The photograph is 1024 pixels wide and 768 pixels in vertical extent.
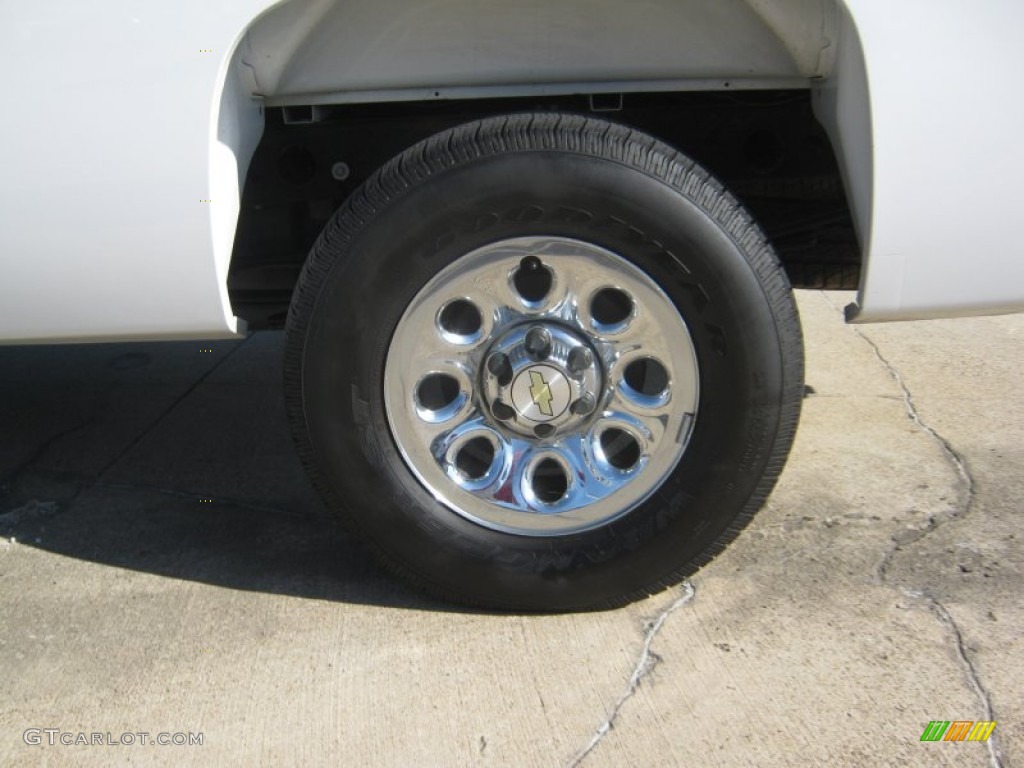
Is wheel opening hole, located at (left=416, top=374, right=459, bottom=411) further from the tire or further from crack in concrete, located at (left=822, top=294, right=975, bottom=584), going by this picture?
crack in concrete, located at (left=822, top=294, right=975, bottom=584)

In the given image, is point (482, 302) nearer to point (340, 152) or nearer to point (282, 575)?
point (340, 152)

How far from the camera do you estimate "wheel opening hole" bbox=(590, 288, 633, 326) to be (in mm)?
2658

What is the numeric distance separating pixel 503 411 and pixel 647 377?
0.40 meters

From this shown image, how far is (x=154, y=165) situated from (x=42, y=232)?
321 millimetres

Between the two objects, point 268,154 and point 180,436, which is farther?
point 180,436

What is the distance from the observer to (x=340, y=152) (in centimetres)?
316

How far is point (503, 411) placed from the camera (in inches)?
107

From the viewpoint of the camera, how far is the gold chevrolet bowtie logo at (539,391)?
2668mm

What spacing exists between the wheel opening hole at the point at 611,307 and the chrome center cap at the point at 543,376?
0.33 ft

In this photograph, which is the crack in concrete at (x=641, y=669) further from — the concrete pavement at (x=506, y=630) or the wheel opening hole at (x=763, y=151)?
the wheel opening hole at (x=763, y=151)

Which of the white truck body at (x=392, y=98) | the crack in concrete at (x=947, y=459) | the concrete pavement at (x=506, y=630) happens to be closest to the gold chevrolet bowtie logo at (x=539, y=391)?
the concrete pavement at (x=506, y=630)

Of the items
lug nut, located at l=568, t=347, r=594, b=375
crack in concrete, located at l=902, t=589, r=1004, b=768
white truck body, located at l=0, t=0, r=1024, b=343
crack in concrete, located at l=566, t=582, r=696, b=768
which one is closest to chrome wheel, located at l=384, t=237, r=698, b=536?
lug nut, located at l=568, t=347, r=594, b=375

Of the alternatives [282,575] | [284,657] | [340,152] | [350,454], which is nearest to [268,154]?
[340,152]

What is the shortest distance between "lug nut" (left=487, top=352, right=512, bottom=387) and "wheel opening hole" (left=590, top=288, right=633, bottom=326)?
9.8 inches
